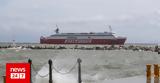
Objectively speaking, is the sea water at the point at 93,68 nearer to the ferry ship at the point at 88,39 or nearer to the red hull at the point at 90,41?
the ferry ship at the point at 88,39

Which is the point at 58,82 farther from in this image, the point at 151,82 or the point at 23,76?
the point at 23,76

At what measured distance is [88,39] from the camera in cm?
19475

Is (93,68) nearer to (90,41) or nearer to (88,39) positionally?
(90,41)

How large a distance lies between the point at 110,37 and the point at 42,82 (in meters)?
166

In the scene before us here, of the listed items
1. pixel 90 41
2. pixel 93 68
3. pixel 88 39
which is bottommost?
pixel 93 68

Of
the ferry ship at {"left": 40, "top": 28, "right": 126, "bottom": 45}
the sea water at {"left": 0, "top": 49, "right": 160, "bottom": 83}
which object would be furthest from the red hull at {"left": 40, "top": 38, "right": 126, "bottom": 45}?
the sea water at {"left": 0, "top": 49, "right": 160, "bottom": 83}

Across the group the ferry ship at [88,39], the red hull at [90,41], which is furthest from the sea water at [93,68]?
the red hull at [90,41]

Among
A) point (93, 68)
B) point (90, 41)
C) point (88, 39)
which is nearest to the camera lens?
point (93, 68)

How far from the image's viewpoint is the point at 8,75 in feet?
43.6

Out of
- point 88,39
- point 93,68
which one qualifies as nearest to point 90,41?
point 88,39

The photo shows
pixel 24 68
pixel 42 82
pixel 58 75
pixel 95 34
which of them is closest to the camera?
pixel 24 68

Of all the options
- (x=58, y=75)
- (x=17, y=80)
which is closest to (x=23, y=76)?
(x=17, y=80)

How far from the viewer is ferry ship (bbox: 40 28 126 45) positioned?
193375mm

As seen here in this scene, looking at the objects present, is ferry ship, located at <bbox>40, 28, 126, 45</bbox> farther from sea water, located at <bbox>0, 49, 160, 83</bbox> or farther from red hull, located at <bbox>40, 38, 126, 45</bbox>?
sea water, located at <bbox>0, 49, 160, 83</bbox>
